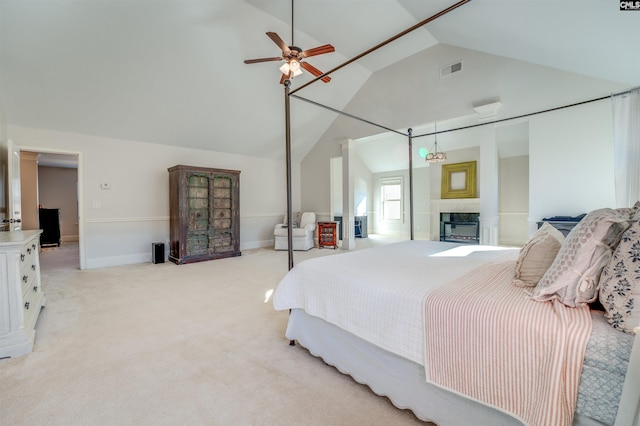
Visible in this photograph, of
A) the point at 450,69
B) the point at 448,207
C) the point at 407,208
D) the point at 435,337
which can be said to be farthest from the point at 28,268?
the point at 407,208

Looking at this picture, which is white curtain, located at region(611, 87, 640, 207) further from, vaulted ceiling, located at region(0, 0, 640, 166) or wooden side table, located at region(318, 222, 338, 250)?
wooden side table, located at region(318, 222, 338, 250)

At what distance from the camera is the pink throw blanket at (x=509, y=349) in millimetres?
934

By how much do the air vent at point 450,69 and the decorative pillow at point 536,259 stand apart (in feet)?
13.4

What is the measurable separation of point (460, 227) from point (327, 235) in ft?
11.1

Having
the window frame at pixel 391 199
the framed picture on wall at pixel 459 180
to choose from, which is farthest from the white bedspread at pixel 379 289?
the window frame at pixel 391 199

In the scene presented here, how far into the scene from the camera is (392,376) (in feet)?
4.82

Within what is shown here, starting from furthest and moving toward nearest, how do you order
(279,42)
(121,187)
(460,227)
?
(460,227), (121,187), (279,42)

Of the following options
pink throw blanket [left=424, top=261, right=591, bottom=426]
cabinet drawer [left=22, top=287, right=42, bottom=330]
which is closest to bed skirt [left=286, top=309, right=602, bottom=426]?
pink throw blanket [left=424, top=261, right=591, bottom=426]

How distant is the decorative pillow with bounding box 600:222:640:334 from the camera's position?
0.95 m

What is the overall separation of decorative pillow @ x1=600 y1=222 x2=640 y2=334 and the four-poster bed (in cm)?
5

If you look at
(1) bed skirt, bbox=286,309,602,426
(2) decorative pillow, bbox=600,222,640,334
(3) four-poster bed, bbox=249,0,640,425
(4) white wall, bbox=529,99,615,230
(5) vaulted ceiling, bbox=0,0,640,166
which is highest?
(5) vaulted ceiling, bbox=0,0,640,166

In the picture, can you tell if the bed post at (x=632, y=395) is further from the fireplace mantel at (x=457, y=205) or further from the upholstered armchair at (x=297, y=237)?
the fireplace mantel at (x=457, y=205)

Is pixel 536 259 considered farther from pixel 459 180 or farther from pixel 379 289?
pixel 459 180

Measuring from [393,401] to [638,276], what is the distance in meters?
1.17
